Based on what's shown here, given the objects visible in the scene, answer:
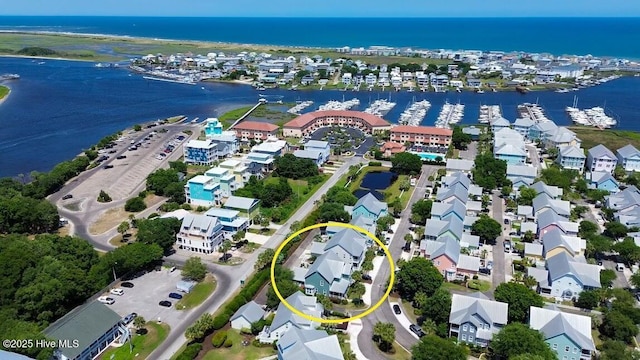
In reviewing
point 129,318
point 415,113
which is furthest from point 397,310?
point 415,113

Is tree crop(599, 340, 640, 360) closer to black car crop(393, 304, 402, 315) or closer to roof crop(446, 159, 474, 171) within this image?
black car crop(393, 304, 402, 315)

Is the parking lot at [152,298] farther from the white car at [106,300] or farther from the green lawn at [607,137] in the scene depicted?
the green lawn at [607,137]

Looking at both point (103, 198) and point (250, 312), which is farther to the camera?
point (103, 198)

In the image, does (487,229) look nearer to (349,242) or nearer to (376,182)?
(349,242)

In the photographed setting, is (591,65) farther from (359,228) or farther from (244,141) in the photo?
(359,228)

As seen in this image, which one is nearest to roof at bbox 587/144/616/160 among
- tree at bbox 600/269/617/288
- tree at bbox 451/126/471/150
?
tree at bbox 451/126/471/150

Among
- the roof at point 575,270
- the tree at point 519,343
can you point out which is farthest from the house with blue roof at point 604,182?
the tree at point 519,343
